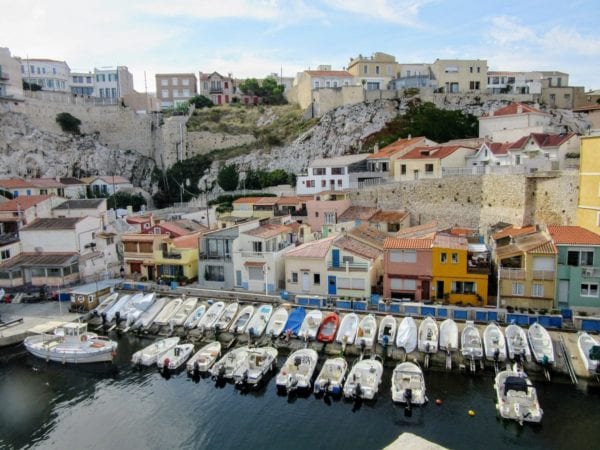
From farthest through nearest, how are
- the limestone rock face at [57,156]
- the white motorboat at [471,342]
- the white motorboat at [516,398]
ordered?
the limestone rock face at [57,156] < the white motorboat at [471,342] < the white motorboat at [516,398]

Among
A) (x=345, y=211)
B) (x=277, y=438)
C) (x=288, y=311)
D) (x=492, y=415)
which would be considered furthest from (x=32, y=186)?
(x=492, y=415)

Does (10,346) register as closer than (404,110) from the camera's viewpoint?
Yes

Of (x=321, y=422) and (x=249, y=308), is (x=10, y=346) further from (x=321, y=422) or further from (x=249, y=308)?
(x=321, y=422)

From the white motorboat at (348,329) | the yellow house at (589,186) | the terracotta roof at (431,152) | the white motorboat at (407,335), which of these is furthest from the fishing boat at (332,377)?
the terracotta roof at (431,152)

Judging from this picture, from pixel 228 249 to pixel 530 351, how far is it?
19632 mm

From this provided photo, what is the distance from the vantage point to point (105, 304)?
3142cm

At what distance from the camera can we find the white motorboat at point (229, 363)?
74.2 feet

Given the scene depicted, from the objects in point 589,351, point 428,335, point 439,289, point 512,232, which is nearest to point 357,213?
point 512,232

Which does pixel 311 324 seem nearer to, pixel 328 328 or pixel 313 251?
pixel 328 328

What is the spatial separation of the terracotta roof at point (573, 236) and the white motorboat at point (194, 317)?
20.8 meters

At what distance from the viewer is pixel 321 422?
62.4 ft

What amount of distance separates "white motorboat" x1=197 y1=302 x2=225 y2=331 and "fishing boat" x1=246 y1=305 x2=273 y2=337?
7.64 ft

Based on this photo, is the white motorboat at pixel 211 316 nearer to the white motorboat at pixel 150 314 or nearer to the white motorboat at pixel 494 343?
the white motorboat at pixel 150 314

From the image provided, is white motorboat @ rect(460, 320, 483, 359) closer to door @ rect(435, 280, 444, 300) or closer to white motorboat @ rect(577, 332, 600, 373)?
door @ rect(435, 280, 444, 300)
